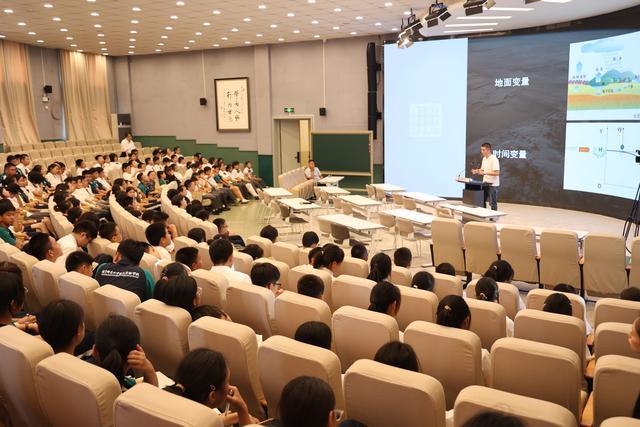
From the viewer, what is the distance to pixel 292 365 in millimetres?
2549

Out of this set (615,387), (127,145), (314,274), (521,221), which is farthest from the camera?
(127,145)

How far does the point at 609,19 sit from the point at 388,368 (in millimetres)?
11779

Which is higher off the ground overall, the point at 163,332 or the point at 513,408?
the point at 513,408

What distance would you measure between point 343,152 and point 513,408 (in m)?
14.5

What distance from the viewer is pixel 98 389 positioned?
221 centimetres

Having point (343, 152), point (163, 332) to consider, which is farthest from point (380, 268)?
point (343, 152)

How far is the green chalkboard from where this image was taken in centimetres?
1593

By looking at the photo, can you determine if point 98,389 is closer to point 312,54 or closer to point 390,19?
point 390,19

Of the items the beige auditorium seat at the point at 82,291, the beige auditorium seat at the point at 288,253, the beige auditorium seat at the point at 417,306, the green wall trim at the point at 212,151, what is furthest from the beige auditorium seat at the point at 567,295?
the green wall trim at the point at 212,151

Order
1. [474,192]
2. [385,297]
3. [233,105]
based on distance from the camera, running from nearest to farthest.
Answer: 1. [385,297]
2. [474,192]
3. [233,105]

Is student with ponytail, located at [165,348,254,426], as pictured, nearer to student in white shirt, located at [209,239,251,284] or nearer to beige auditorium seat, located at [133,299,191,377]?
beige auditorium seat, located at [133,299,191,377]

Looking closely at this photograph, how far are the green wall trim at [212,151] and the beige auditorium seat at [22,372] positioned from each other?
1515 cm

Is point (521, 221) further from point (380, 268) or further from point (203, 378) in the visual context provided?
point (203, 378)

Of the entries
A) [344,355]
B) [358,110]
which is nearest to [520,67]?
[358,110]
